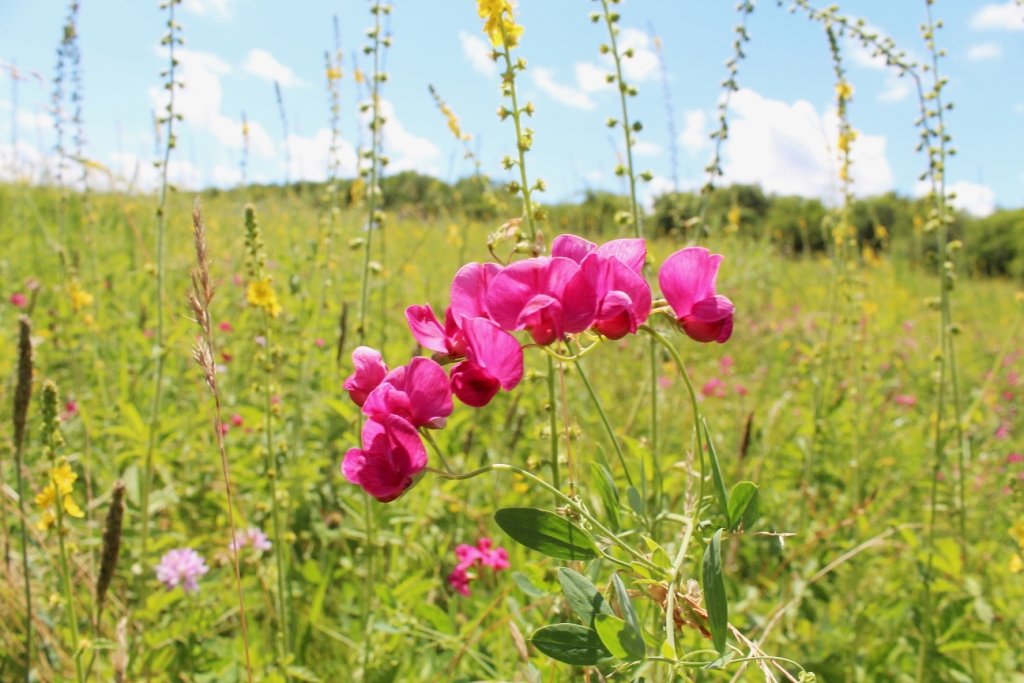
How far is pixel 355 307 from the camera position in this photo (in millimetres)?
3457

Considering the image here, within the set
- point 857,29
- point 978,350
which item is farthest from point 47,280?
point 978,350

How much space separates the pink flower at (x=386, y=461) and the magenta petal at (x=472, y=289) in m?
0.18

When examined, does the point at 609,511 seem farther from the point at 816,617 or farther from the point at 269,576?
the point at 816,617

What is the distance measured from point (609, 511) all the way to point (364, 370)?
0.43 metres

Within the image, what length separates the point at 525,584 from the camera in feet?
3.99

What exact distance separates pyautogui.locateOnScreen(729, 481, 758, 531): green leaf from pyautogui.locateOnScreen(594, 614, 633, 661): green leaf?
0.75ft

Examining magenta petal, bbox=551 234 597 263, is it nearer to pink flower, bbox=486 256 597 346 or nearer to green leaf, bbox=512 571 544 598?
pink flower, bbox=486 256 597 346

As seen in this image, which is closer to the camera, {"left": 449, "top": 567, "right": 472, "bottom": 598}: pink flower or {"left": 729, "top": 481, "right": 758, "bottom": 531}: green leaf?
{"left": 729, "top": 481, "right": 758, "bottom": 531}: green leaf

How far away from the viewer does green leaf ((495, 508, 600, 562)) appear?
751 mm

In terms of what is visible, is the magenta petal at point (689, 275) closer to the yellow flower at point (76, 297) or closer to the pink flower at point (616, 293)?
the pink flower at point (616, 293)

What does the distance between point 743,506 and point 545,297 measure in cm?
41

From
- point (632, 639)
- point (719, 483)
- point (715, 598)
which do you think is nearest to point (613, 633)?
point (632, 639)

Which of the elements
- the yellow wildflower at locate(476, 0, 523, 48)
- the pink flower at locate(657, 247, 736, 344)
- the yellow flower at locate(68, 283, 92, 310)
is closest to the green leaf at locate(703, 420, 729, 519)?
the pink flower at locate(657, 247, 736, 344)

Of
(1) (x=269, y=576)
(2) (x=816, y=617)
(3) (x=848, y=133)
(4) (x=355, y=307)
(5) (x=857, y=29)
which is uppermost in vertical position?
(5) (x=857, y=29)
